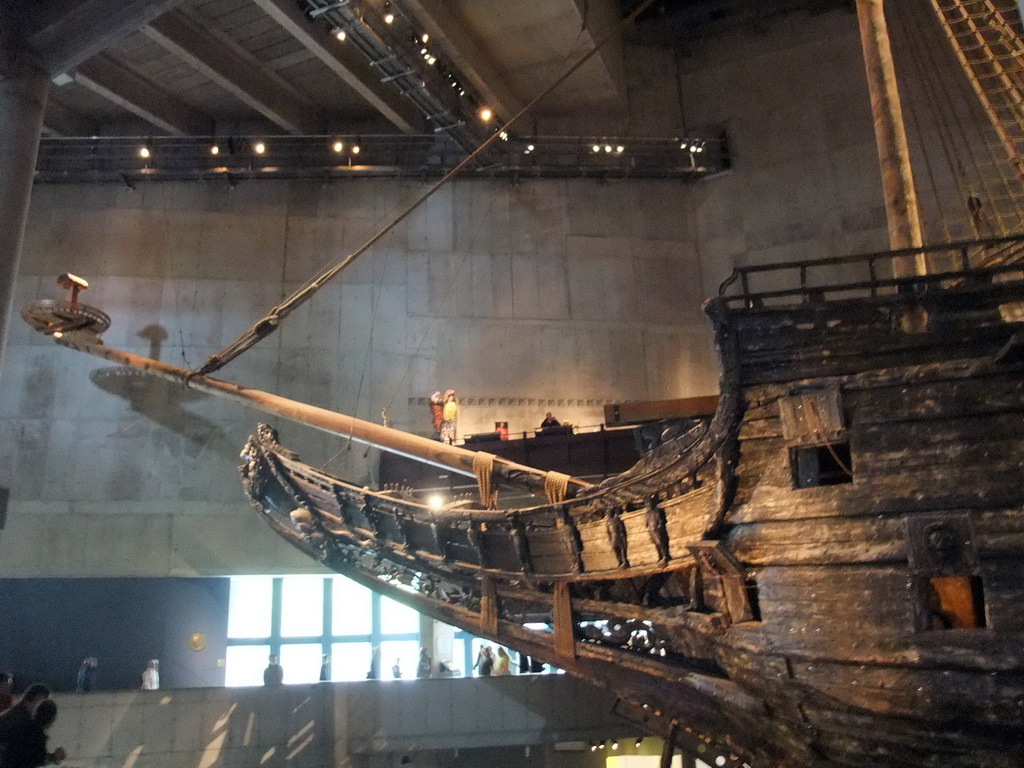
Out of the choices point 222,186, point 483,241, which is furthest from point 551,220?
point 222,186

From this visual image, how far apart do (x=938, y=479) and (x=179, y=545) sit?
11064 millimetres

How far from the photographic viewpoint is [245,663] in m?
11.7

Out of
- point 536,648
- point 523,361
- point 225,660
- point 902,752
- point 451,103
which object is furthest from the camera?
point 523,361

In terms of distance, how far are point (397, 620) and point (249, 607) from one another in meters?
2.44

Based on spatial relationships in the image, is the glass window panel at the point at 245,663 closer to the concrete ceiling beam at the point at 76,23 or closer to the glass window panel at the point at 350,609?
the glass window panel at the point at 350,609

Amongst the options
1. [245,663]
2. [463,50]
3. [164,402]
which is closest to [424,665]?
[245,663]

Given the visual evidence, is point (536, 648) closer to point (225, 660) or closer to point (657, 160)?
point (225, 660)

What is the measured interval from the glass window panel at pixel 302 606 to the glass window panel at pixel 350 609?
0.77 ft

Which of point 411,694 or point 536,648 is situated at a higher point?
point 536,648

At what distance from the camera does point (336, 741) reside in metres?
8.64

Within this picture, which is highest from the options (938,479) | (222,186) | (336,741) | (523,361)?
(222,186)

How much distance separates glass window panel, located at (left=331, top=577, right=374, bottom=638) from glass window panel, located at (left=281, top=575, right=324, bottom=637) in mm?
236

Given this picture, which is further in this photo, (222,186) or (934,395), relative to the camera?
(222,186)

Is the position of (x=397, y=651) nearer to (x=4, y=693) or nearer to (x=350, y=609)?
Result: (x=350, y=609)
